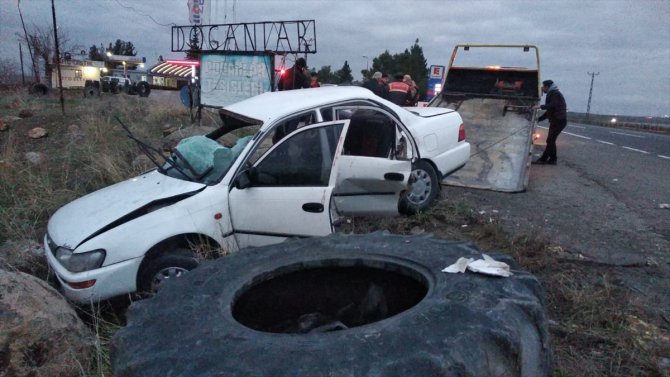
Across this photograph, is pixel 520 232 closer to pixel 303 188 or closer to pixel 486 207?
pixel 486 207

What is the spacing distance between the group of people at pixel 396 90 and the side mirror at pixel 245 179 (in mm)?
7934

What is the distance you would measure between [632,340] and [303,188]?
102 inches

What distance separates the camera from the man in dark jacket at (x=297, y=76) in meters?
10.6

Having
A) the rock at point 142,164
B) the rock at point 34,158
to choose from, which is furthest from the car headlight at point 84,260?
the rock at point 34,158

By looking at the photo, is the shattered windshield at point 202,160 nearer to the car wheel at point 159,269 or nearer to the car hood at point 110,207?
the car hood at point 110,207

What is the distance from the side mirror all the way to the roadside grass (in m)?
0.60

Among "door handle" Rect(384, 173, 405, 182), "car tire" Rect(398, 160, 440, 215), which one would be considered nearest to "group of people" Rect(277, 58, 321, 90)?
"car tire" Rect(398, 160, 440, 215)

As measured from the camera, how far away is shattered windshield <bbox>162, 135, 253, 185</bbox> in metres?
4.43

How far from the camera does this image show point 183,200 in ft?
13.4

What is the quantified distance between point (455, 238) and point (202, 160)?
2.80m

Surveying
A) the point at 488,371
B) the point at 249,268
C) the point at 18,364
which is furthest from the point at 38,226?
the point at 488,371

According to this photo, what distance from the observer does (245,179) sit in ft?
13.8

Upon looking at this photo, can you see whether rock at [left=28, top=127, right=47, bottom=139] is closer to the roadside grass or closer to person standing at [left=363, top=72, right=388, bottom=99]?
the roadside grass

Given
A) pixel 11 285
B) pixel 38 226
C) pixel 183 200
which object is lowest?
pixel 38 226
